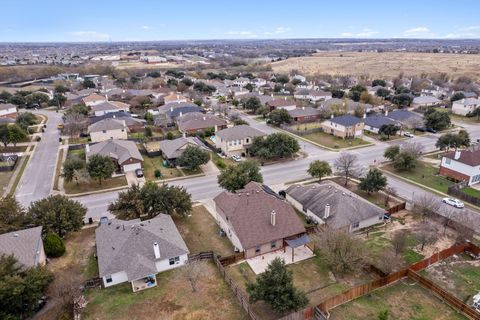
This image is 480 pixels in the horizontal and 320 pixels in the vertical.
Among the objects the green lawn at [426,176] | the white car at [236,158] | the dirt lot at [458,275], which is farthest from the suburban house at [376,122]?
the dirt lot at [458,275]

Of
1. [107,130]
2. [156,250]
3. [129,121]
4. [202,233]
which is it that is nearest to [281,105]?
[129,121]

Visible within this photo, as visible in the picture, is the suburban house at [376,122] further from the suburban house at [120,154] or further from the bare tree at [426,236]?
the suburban house at [120,154]

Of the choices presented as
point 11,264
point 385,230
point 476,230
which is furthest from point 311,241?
point 11,264

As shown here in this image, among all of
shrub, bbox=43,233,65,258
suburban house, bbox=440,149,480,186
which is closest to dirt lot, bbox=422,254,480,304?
suburban house, bbox=440,149,480,186

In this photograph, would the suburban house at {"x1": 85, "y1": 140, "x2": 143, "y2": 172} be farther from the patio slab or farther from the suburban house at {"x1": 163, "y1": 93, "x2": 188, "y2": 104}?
the suburban house at {"x1": 163, "y1": 93, "x2": 188, "y2": 104}

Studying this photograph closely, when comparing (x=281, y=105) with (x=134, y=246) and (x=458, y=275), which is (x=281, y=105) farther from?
(x=134, y=246)

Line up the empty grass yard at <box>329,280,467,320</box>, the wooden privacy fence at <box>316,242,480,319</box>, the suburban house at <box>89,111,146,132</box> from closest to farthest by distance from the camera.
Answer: the empty grass yard at <box>329,280,467,320</box>, the wooden privacy fence at <box>316,242,480,319</box>, the suburban house at <box>89,111,146,132</box>
